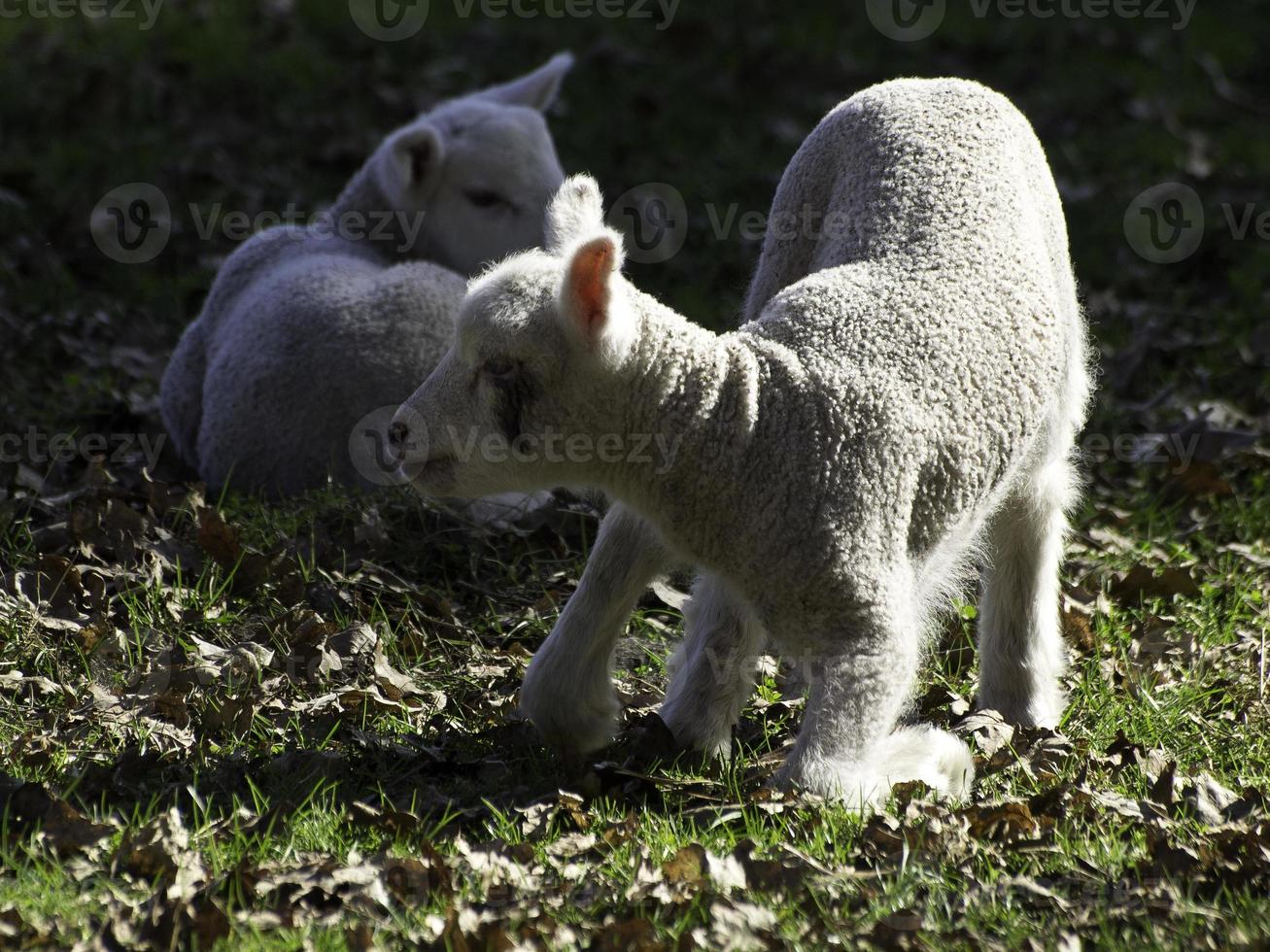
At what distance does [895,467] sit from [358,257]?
3.60 m

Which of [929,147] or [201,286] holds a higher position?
[929,147]

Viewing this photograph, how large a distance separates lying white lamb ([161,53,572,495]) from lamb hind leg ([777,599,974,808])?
2364 mm

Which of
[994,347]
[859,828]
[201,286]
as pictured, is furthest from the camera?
[201,286]

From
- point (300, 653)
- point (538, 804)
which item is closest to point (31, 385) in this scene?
point (300, 653)

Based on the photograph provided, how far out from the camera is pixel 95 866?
3250 mm

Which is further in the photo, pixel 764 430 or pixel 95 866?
pixel 764 430

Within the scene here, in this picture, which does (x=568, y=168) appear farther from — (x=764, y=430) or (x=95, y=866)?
(x=95, y=866)

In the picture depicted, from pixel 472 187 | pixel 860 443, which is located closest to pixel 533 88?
pixel 472 187

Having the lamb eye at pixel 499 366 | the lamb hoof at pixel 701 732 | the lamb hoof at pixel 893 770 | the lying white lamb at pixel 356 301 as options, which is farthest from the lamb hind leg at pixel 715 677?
the lying white lamb at pixel 356 301

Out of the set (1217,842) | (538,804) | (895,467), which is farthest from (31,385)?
(1217,842)

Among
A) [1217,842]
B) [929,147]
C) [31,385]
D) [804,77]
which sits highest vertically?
[929,147]

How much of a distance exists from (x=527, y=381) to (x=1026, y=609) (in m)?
1.72

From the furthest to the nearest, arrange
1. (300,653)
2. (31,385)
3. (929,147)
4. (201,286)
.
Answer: (201,286), (31,385), (300,653), (929,147)

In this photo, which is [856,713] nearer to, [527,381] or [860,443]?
[860,443]
